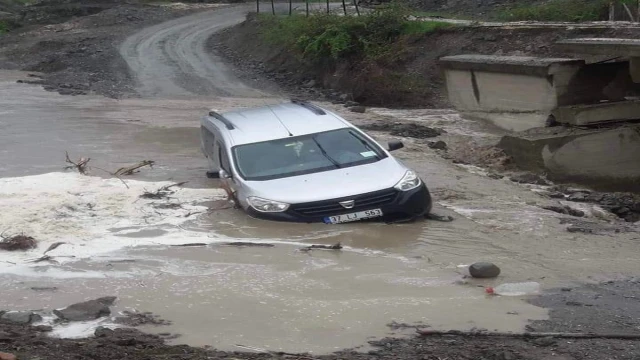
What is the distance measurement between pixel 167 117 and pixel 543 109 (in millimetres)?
8788

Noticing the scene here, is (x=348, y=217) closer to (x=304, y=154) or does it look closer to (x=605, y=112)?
(x=304, y=154)

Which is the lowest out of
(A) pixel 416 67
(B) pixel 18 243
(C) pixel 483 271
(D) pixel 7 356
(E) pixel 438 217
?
(A) pixel 416 67

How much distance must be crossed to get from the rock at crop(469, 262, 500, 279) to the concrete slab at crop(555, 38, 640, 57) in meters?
7.17

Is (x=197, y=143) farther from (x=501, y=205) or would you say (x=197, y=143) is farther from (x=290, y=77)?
(x=290, y=77)

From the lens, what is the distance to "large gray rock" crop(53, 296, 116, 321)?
24.0ft

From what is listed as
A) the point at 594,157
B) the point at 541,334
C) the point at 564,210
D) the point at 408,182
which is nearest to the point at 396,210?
the point at 408,182

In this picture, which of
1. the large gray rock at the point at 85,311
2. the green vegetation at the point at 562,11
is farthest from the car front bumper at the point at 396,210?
the green vegetation at the point at 562,11

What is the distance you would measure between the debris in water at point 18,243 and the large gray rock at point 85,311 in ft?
8.22

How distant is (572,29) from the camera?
21.1 meters

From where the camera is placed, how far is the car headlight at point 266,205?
1058cm

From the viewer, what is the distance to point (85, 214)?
11430 mm

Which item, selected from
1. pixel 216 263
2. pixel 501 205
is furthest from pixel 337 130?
pixel 216 263

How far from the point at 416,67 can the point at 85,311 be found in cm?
1829

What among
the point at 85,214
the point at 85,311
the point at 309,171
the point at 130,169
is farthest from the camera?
the point at 130,169
